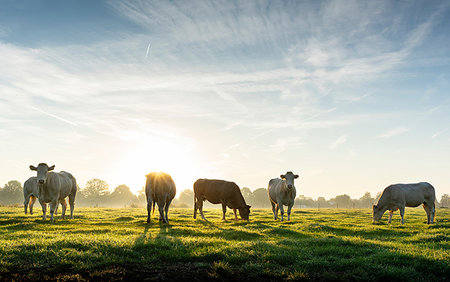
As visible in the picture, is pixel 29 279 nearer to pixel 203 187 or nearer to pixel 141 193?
pixel 203 187

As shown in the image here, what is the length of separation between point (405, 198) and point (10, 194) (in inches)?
5402

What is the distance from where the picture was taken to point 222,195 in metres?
22.6

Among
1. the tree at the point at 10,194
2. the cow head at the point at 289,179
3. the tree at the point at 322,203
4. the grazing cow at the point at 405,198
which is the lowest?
the tree at the point at 322,203

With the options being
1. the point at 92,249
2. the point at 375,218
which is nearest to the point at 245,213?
the point at 375,218

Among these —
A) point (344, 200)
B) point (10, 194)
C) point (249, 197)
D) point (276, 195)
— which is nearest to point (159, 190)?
point (276, 195)

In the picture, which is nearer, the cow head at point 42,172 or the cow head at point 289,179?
the cow head at point 42,172

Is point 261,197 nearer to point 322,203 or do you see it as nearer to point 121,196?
point 322,203

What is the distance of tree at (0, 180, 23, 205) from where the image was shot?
118m

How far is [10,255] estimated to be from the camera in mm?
7738

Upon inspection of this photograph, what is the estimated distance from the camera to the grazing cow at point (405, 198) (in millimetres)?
23016

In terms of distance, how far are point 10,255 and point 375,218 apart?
76.4ft

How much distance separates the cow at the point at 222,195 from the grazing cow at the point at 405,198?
33.9ft

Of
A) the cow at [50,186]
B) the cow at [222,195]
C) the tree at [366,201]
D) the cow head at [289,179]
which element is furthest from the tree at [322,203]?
the cow at [50,186]

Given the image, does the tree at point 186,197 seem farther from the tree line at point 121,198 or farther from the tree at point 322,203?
the tree at point 322,203
